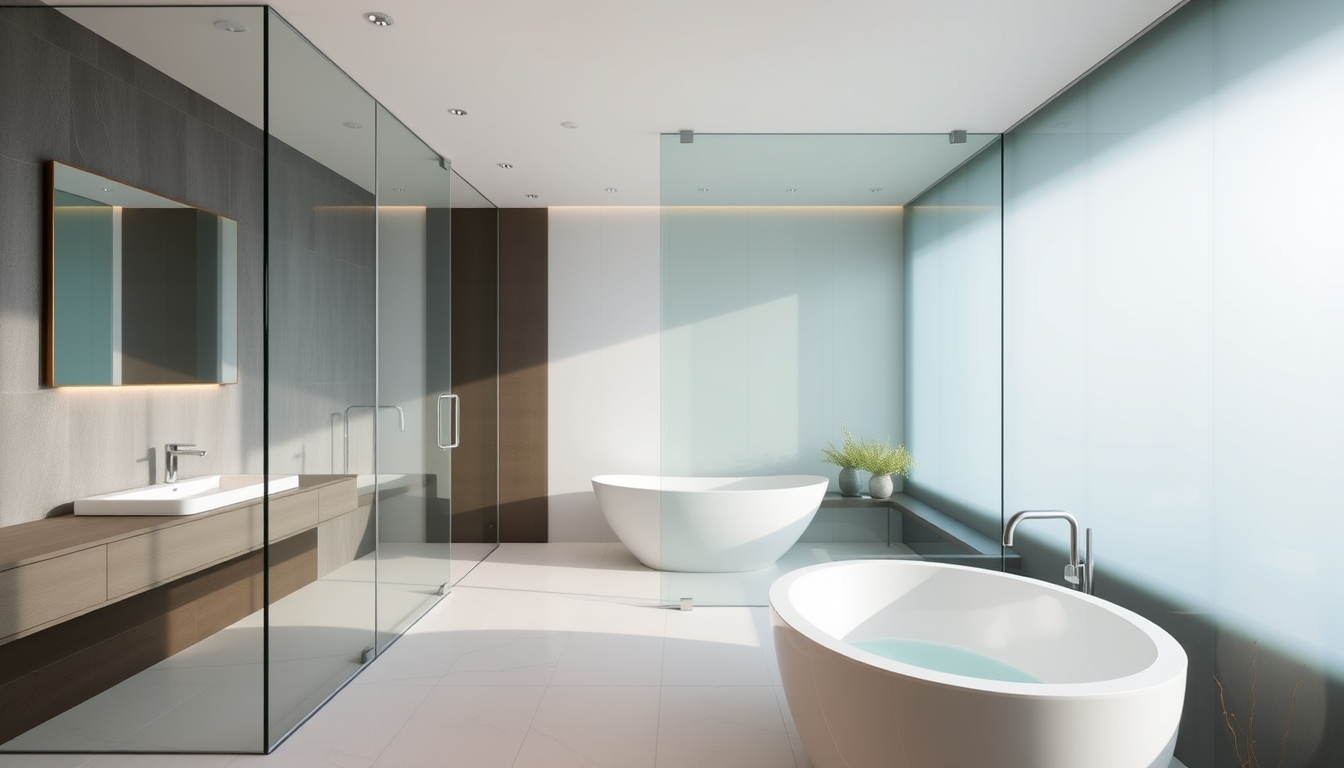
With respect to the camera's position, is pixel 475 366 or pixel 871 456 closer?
pixel 871 456

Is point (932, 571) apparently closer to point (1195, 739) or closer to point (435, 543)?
point (1195, 739)

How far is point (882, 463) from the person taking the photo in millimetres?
4148

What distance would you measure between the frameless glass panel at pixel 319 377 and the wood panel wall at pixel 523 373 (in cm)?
251

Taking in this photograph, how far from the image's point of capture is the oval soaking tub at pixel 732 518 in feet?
13.6

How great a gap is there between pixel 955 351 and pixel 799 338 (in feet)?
2.68

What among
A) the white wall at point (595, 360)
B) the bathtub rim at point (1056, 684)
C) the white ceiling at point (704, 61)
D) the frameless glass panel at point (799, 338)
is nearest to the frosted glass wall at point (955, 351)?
the frameless glass panel at point (799, 338)

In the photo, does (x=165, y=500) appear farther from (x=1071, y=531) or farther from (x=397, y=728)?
(x=1071, y=531)

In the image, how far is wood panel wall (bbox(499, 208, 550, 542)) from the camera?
616 centimetres

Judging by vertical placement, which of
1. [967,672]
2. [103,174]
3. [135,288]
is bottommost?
[967,672]

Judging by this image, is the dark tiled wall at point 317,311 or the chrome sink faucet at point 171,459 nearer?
the dark tiled wall at point 317,311

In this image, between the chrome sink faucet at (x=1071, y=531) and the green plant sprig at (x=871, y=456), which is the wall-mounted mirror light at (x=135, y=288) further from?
the chrome sink faucet at (x=1071, y=531)

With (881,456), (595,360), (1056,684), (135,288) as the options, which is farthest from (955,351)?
(135,288)

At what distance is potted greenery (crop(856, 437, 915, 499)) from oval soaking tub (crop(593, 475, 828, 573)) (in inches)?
9.6

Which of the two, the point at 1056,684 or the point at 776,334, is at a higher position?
the point at 776,334
